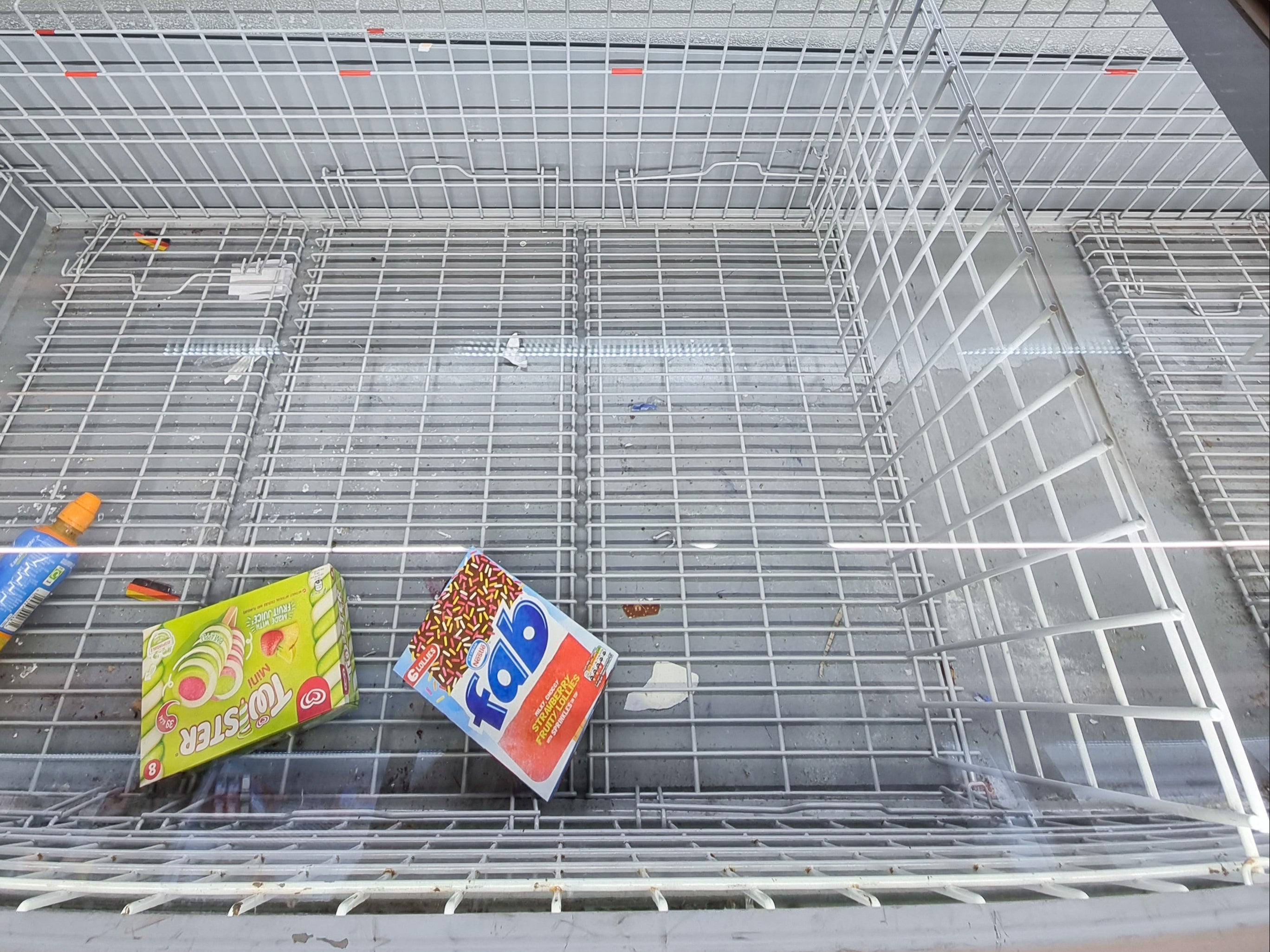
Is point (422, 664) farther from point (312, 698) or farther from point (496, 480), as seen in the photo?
point (496, 480)

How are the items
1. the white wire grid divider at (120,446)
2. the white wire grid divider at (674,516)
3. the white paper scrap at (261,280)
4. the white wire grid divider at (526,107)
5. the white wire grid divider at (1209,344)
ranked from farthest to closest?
the white paper scrap at (261,280), the white wire grid divider at (1209,344), the white wire grid divider at (526,107), the white wire grid divider at (120,446), the white wire grid divider at (674,516)

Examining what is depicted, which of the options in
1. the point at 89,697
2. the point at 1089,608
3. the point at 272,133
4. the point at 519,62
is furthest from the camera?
the point at 272,133

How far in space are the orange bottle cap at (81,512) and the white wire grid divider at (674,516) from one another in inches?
2.2

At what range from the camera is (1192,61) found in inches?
33.0

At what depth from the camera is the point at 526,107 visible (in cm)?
139

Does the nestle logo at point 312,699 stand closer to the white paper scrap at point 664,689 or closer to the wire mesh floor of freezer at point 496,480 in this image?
the wire mesh floor of freezer at point 496,480

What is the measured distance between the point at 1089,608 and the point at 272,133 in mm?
1848

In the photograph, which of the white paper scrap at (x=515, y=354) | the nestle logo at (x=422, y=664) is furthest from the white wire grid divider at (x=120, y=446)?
the white paper scrap at (x=515, y=354)

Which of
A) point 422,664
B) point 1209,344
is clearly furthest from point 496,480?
point 1209,344

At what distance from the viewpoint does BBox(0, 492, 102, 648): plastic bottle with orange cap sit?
3.70 feet

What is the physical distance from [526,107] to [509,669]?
1225 millimetres

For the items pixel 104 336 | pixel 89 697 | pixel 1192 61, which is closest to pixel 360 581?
pixel 89 697

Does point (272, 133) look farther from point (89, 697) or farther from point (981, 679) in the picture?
point (981, 679)

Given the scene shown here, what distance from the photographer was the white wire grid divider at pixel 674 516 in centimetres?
91
